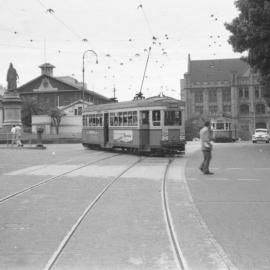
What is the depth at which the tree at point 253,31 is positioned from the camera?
2988 cm

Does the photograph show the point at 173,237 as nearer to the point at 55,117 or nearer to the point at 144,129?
the point at 144,129

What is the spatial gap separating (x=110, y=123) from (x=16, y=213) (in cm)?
2201

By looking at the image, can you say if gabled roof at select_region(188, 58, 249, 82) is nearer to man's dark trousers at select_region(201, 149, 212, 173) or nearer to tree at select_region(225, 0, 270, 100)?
tree at select_region(225, 0, 270, 100)

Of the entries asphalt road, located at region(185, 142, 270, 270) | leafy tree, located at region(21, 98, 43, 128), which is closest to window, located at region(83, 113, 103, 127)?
asphalt road, located at region(185, 142, 270, 270)

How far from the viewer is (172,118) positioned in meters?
28.5

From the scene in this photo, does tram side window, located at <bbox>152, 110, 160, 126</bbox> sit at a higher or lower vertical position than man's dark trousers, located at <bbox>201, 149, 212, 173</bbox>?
higher

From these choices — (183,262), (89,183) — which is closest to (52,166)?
(89,183)

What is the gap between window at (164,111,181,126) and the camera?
28406 mm

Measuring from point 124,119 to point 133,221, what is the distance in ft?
69.0

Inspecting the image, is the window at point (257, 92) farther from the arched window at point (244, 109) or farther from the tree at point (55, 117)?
the tree at point (55, 117)

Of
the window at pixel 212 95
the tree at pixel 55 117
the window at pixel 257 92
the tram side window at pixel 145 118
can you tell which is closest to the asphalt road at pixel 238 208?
the tram side window at pixel 145 118

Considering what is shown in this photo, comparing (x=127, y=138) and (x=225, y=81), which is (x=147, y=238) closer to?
(x=127, y=138)

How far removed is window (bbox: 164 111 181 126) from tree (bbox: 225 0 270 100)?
6.08 meters

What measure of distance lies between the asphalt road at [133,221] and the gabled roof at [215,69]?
11141 centimetres
